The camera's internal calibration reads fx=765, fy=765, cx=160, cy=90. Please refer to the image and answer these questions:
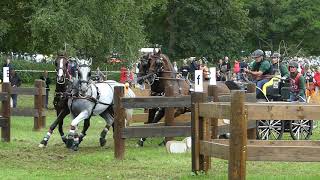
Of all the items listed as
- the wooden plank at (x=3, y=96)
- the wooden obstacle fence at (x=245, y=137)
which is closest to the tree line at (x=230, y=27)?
the wooden plank at (x=3, y=96)

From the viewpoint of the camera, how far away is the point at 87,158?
13.8m

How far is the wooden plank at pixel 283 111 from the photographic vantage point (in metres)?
9.64

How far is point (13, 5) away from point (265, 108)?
24762mm

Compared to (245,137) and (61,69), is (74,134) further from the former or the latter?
(245,137)

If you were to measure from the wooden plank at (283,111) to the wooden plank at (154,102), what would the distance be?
468 cm

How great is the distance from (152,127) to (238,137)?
17.9ft

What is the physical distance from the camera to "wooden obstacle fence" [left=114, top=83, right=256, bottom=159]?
13.9 metres

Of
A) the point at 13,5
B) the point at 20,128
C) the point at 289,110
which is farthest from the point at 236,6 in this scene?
the point at 289,110

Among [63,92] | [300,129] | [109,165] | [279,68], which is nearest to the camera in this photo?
[109,165]

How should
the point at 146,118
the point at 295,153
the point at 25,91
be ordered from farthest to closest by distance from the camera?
the point at 25,91, the point at 146,118, the point at 295,153

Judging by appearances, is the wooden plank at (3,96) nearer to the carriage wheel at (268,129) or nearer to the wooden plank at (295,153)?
the carriage wheel at (268,129)

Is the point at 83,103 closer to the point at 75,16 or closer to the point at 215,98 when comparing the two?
the point at 215,98

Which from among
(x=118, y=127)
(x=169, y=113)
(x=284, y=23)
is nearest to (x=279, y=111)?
(x=118, y=127)

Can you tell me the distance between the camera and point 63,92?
648 inches
